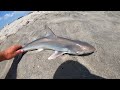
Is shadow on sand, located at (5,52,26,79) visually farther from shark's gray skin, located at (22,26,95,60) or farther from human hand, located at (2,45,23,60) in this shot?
shark's gray skin, located at (22,26,95,60)

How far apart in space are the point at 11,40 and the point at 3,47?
31 centimetres

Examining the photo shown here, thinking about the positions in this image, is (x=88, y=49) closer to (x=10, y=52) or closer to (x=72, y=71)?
(x=72, y=71)

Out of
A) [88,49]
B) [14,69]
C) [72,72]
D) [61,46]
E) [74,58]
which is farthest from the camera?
[14,69]

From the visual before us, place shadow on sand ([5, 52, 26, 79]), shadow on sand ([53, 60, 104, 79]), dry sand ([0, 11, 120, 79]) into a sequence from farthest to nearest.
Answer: shadow on sand ([5, 52, 26, 79]) < dry sand ([0, 11, 120, 79]) < shadow on sand ([53, 60, 104, 79])

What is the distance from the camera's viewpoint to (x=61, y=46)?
345 centimetres

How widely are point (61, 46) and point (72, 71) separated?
0.84 m

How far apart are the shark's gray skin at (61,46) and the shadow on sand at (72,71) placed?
543 mm

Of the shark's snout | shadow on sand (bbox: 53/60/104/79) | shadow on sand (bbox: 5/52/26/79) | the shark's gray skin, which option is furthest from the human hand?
the shark's snout

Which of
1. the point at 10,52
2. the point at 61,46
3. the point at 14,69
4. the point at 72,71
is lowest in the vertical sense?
the point at 14,69

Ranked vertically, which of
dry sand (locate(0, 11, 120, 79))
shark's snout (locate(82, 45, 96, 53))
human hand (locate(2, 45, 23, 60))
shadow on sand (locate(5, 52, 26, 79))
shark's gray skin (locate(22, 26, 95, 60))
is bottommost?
shadow on sand (locate(5, 52, 26, 79))

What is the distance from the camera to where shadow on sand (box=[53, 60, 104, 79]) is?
399 cm

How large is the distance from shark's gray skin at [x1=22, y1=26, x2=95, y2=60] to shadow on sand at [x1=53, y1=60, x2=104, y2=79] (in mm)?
543

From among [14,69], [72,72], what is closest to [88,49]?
[72,72]
